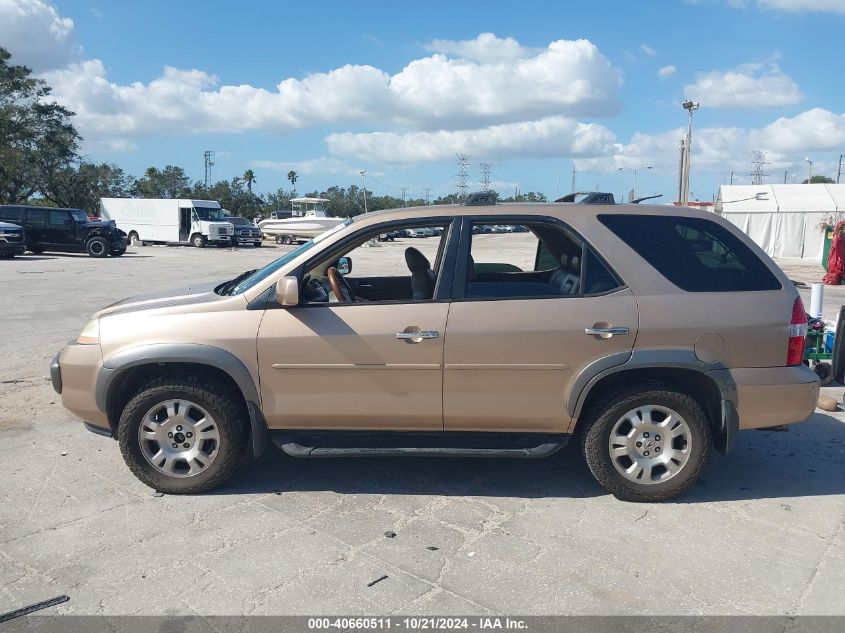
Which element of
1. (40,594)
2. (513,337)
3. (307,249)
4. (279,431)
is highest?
(307,249)

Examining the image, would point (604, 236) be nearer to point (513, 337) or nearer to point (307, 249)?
point (513, 337)

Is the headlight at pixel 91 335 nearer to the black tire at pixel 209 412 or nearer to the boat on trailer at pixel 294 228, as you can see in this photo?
the black tire at pixel 209 412

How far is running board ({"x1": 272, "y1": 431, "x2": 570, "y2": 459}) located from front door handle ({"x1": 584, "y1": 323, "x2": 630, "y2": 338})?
0.68 metres

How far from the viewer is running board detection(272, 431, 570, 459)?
4195 mm

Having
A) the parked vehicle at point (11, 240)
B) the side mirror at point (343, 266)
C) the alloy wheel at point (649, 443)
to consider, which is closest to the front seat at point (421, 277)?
the side mirror at point (343, 266)

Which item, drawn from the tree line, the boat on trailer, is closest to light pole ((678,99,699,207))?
the tree line

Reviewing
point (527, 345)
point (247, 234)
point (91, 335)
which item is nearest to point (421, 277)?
point (527, 345)

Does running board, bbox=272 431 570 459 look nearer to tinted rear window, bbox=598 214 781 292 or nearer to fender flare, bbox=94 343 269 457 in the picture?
fender flare, bbox=94 343 269 457

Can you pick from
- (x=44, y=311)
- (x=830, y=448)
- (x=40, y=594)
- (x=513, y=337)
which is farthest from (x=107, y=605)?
(x=44, y=311)

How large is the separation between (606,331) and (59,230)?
27613mm

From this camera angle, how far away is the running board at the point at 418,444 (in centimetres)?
420

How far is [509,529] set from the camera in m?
3.97

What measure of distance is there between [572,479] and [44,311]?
10.7 meters

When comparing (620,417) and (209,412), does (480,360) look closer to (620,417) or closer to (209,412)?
(620,417)
